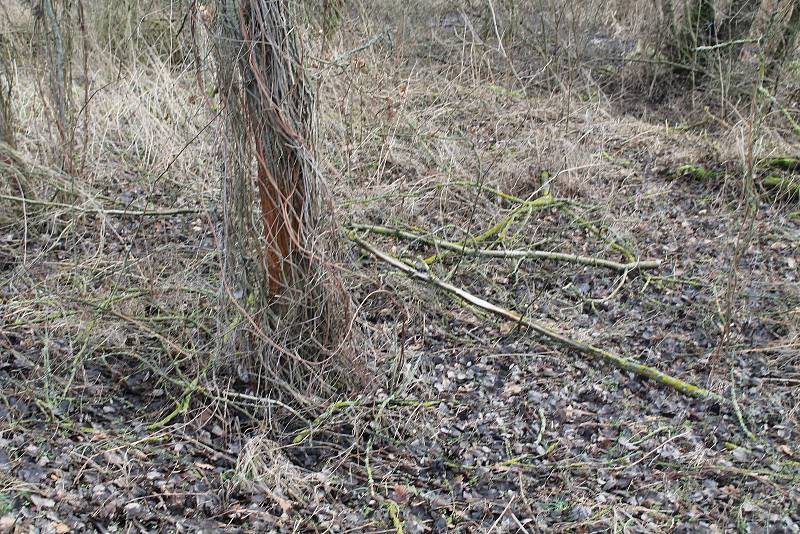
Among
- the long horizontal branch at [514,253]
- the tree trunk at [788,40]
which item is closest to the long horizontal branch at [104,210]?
the long horizontal branch at [514,253]

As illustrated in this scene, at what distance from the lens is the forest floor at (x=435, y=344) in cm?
336

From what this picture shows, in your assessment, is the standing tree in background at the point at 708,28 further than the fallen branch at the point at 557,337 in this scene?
Yes

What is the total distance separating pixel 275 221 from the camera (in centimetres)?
357

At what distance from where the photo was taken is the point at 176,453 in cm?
345

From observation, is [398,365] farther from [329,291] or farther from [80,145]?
[80,145]

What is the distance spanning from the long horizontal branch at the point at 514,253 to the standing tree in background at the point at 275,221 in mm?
1651

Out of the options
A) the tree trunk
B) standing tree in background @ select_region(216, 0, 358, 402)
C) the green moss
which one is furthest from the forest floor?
the tree trunk

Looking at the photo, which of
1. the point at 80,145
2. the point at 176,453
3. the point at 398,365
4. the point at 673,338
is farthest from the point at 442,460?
the point at 80,145

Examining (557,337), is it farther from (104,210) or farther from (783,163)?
(783,163)

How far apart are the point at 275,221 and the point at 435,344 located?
1.41 meters

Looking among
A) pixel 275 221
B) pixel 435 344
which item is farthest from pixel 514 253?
pixel 275 221

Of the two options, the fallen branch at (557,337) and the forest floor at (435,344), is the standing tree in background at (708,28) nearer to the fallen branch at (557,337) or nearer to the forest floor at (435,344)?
the forest floor at (435,344)

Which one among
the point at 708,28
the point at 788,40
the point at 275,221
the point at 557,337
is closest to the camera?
the point at 275,221

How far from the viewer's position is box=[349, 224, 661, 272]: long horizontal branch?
534 centimetres
